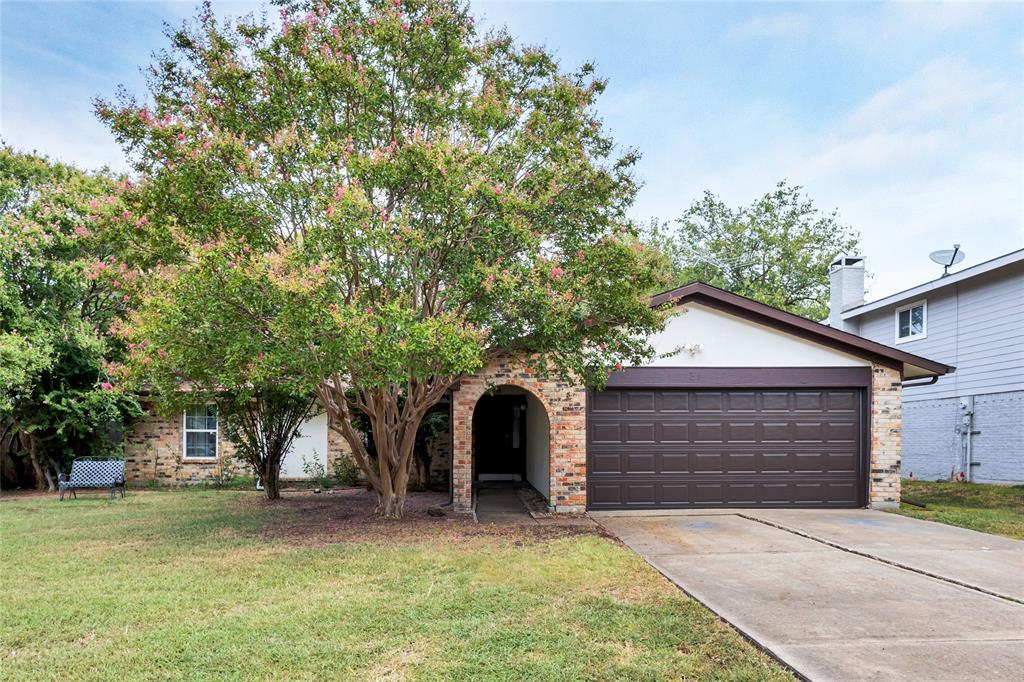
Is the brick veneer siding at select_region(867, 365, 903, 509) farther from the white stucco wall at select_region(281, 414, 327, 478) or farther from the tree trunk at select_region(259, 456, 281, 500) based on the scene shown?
the white stucco wall at select_region(281, 414, 327, 478)

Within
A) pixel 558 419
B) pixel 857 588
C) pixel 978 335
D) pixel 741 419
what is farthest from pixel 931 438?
pixel 857 588

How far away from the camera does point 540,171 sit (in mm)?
8703

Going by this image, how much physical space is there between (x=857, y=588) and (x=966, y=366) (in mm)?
12547

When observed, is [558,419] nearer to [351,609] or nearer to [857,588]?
[857,588]

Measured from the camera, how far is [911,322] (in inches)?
727

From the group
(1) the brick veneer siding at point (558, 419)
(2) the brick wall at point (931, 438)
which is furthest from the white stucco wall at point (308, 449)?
(2) the brick wall at point (931, 438)

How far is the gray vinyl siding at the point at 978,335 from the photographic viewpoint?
1480 cm

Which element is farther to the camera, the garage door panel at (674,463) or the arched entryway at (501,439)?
the arched entryway at (501,439)

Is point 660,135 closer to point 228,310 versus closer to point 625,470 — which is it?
point 625,470

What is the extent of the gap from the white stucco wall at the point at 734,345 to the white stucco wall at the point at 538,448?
2.63m

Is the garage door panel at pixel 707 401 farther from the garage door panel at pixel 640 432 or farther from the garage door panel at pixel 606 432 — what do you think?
the garage door panel at pixel 606 432

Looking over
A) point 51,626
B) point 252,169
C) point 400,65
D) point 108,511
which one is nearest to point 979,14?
point 400,65

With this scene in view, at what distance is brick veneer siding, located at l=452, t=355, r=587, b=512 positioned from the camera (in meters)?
11.6

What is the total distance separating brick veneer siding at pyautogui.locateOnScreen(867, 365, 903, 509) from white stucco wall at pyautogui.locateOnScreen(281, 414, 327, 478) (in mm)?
11877
